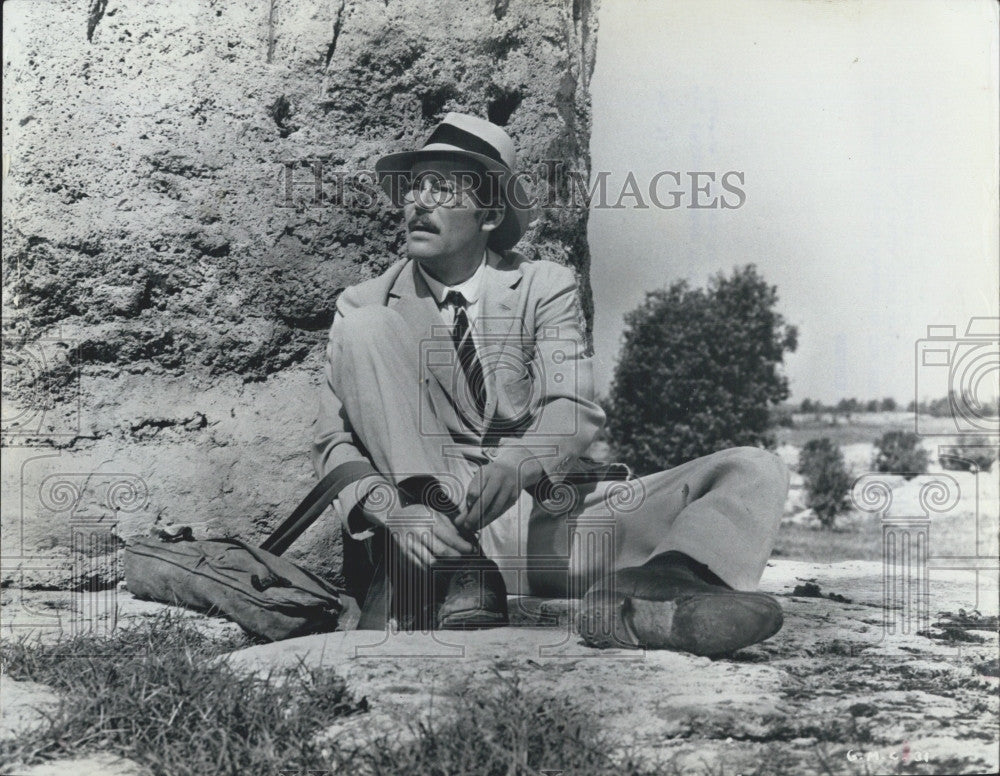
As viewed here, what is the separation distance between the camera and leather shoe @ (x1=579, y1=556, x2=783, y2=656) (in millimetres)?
4133

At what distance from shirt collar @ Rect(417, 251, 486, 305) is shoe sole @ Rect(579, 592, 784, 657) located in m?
1.36

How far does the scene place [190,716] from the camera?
151 inches

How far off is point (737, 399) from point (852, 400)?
5.46 ft

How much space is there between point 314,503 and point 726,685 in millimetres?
1691

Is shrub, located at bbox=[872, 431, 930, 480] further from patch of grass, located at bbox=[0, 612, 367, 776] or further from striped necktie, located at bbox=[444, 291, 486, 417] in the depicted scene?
patch of grass, located at bbox=[0, 612, 367, 776]

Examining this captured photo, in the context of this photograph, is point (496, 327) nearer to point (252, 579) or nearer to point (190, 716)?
point (252, 579)

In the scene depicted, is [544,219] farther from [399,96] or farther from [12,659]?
[12,659]

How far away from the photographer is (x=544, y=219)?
5.56 meters

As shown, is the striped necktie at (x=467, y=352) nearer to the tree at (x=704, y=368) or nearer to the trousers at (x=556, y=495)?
the trousers at (x=556, y=495)

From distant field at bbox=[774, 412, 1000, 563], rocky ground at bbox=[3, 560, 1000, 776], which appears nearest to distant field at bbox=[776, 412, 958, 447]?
distant field at bbox=[774, 412, 1000, 563]

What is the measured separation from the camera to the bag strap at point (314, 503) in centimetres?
456

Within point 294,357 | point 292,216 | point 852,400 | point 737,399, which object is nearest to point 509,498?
point 294,357

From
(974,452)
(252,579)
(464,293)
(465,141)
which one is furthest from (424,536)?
(974,452)

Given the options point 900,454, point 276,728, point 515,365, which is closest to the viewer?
point 276,728
